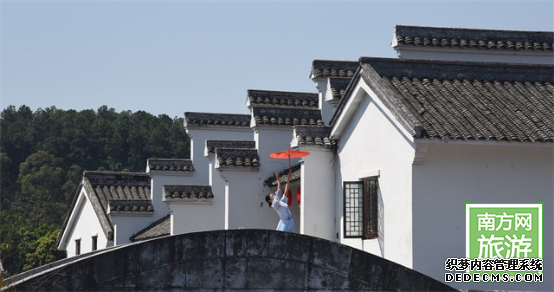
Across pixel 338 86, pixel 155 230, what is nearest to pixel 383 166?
pixel 338 86

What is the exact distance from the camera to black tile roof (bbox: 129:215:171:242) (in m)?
28.5

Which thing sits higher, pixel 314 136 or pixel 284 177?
pixel 314 136

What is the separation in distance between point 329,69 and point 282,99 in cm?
283

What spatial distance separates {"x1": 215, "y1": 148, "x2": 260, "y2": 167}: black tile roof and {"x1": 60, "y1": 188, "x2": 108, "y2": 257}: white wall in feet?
32.8

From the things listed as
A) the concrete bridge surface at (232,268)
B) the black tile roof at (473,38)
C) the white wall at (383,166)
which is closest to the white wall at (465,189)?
the white wall at (383,166)

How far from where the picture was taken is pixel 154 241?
10.1 meters

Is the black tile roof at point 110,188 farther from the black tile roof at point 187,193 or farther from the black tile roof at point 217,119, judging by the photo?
the black tile roof at point 187,193

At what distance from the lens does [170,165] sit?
102ft

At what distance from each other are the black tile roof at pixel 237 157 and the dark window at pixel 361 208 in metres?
5.94

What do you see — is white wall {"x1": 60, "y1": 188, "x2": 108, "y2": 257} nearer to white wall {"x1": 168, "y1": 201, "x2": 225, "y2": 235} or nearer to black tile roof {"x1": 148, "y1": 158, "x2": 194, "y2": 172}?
black tile roof {"x1": 148, "y1": 158, "x2": 194, "y2": 172}

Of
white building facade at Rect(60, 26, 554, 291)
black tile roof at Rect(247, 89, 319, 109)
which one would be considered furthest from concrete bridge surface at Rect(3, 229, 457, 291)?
black tile roof at Rect(247, 89, 319, 109)

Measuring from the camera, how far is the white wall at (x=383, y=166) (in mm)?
16203

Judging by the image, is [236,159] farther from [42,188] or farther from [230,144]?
[42,188]

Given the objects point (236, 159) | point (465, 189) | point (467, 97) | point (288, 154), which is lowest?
point (465, 189)
